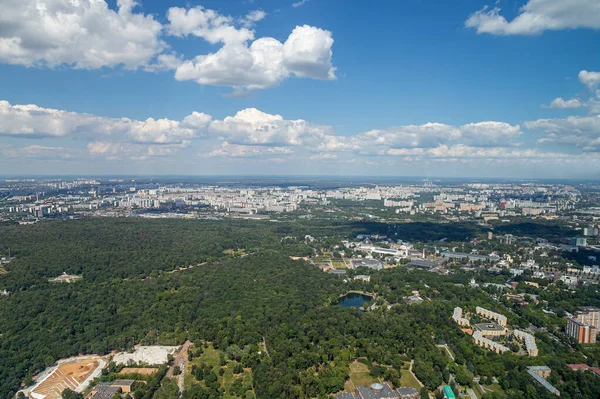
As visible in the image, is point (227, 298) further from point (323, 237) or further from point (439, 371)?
point (323, 237)

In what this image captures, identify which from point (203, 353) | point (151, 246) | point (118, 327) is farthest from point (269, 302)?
point (151, 246)

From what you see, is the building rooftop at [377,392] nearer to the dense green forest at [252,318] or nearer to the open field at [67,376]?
the dense green forest at [252,318]

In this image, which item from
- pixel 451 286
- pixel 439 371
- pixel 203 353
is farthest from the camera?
pixel 451 286

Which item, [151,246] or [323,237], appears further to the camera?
[323,237]

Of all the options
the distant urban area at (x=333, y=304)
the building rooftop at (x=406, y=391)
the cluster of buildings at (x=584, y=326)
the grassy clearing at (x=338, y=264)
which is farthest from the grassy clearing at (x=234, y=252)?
the cluster of buildings at (x=584, y=326)

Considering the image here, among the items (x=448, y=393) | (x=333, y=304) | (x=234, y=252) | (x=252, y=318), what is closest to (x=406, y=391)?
(x=448, y=393)

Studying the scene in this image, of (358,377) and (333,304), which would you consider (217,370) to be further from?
(333,304)

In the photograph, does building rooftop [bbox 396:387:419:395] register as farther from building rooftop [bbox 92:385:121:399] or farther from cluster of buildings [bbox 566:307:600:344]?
building rooftop [bbox 92:385:121:399]

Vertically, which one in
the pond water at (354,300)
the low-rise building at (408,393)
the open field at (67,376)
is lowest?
the open field at (67,376)
